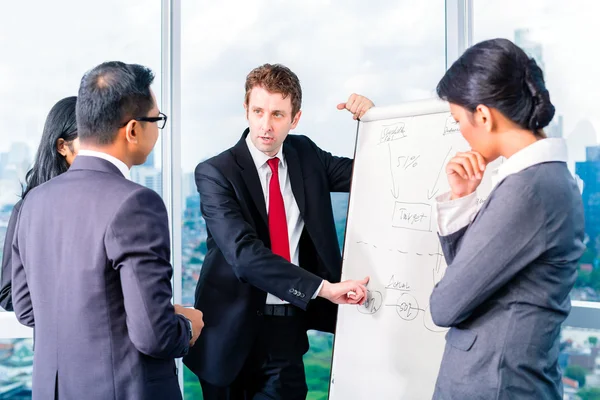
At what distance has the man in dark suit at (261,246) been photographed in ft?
7.13

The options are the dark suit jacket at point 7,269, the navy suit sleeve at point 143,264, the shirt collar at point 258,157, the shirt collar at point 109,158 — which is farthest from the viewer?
the shirt collar at point 258,157

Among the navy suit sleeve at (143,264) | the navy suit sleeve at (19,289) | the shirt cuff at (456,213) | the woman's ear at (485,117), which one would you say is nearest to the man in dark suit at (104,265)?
→ the navy suit sleeve at (143,264)

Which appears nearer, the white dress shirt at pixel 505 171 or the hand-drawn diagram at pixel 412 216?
the white dress shirt at pixel 505 171

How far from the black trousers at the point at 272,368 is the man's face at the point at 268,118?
67cm

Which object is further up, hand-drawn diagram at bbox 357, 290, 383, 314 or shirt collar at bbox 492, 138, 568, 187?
shirt collar at bbox 492, 138, 568, 187

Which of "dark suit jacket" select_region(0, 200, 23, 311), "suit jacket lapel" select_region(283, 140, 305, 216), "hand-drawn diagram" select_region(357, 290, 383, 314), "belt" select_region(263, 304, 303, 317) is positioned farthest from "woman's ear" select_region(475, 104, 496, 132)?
"dark suit jacket" select_region(0, 200, 23, 311)

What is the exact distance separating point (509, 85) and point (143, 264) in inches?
36.8

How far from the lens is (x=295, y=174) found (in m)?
2.31

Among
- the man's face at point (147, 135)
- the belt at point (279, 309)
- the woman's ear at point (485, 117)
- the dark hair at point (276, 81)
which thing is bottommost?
the belt at point (279, 309)

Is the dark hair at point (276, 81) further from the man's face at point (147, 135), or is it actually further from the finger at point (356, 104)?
the man's face at point (147, 135)

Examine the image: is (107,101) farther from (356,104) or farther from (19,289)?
(356,104)

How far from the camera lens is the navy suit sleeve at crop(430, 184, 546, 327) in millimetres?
1228

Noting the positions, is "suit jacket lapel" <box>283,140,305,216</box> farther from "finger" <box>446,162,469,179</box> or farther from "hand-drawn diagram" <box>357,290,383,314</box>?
"finger" <box>446,162,469,179</box>

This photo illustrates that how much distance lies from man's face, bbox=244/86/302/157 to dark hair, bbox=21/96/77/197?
0.66 m
